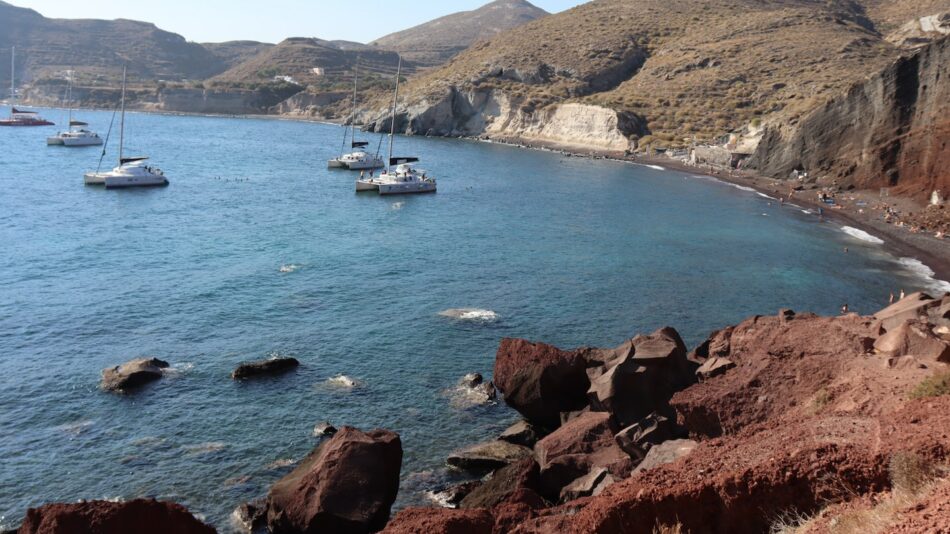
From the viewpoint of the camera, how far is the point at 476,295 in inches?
1678

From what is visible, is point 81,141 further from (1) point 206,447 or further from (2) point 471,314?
(1) point 206,447

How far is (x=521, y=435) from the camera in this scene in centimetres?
2528

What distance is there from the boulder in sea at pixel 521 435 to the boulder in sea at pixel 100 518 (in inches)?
478

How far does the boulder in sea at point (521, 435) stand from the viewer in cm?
2517

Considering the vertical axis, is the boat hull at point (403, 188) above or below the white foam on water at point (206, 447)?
above

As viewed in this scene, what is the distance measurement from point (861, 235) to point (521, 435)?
47283 millimetres

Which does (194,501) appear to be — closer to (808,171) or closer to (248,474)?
(248,474)

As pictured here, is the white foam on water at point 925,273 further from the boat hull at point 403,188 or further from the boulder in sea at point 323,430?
the boat hull at point 403,188

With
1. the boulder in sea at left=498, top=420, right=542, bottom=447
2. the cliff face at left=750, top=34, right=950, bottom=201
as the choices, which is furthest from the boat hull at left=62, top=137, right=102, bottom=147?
the boulder in sea at left=498, top=420, right=542, bottom=447

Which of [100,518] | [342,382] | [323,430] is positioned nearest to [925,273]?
[342,382]

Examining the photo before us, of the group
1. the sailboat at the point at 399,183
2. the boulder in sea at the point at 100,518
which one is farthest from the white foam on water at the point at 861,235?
the boulder in sea at the point at 100,518

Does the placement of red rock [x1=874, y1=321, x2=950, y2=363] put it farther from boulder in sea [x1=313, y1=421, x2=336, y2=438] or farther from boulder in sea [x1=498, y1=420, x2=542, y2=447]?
boulder in sea [x1=313, y1=421, x2=336, y2=438]

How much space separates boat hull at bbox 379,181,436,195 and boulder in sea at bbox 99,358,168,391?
5232 cm

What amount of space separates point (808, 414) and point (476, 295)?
84.1 ft
